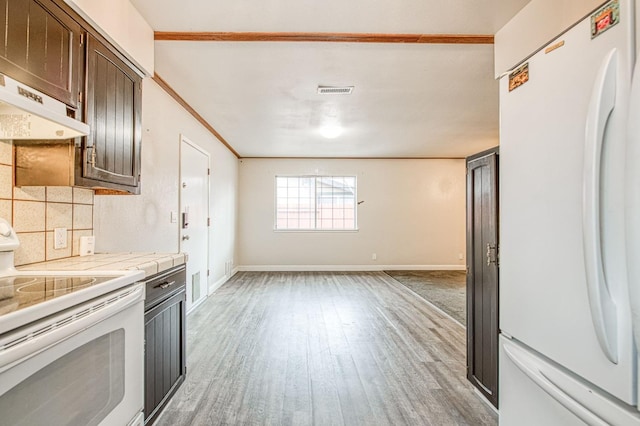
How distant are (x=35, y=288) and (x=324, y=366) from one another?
1.99 m

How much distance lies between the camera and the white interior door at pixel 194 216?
3676mm

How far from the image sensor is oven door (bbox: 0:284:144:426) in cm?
84

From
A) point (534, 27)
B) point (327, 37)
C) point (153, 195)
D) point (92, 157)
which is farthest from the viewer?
point (153, 195)

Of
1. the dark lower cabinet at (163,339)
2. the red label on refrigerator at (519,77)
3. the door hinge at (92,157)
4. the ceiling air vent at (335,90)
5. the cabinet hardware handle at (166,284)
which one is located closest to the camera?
the red label on refrigerator at (519,77)

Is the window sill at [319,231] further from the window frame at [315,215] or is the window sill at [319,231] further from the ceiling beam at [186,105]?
the ceiling beam at [186,105]

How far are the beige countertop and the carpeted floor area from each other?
3.14 metres

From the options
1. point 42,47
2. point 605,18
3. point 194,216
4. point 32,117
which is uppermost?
point 42,47

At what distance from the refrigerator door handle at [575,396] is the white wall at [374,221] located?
19.2 feet

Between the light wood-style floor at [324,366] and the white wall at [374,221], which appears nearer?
the light wood-style floor at [324,366]

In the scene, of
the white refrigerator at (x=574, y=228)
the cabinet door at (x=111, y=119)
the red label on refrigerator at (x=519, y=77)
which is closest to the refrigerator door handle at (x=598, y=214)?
the white refrigerator at (x=574, y=228)

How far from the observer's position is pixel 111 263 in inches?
66.1

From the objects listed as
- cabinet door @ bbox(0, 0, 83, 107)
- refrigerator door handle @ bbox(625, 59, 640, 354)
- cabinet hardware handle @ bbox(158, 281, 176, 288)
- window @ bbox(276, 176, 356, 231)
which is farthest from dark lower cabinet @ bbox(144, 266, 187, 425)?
window @ bbox(276, 176, 356, 231)

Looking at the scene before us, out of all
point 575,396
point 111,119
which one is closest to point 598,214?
point 575,396

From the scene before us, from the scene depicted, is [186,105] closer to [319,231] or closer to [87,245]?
[87,245]
